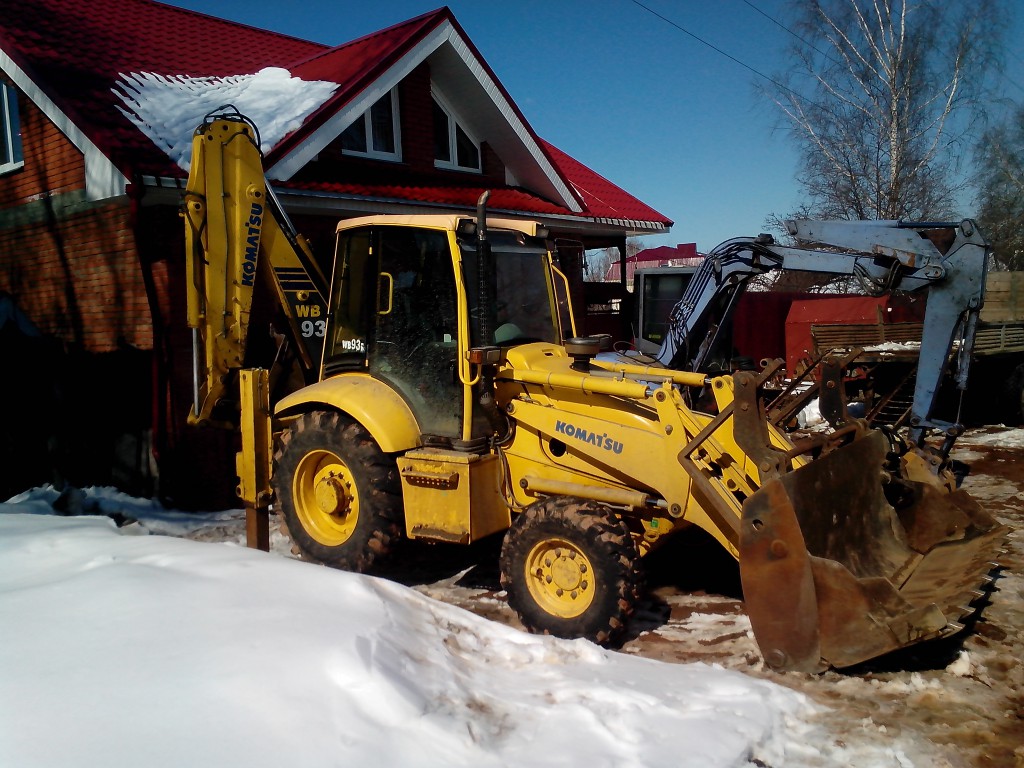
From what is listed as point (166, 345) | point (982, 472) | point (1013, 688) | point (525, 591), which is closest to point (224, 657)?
point (525, 591)

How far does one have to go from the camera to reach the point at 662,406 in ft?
14.4

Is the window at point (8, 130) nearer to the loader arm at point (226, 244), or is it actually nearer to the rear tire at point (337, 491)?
the loader arm at point (226, 244)

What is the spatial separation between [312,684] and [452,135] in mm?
9660

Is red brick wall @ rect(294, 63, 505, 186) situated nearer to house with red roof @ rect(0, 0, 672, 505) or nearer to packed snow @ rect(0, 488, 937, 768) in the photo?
house with red roof @ rect(0, 0, 672, 505)

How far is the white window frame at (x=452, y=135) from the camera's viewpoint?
11.1m

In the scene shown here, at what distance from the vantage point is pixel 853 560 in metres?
4.46

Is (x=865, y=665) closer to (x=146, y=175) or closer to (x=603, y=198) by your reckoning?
(x=146, y=175)

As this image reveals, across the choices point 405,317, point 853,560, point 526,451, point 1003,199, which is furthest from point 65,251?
point 1003,199

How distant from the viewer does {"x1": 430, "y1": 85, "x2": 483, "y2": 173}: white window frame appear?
1111 centimetres

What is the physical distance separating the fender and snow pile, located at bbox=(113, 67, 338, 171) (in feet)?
10.7

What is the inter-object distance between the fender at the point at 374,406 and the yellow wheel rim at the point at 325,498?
1.28 feet

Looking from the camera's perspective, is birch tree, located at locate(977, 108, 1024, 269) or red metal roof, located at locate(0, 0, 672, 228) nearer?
red metal roof, located at locate(0, 0, 672, 228)

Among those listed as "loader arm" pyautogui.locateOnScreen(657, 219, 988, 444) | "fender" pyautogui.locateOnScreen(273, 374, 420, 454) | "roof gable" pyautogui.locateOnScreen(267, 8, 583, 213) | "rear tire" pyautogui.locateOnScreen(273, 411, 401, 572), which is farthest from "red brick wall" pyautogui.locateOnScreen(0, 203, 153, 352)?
"loader arm" pyautogui.locateOnScreen(657, 219, 988, 444)

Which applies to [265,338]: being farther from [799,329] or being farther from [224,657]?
[799,329]
